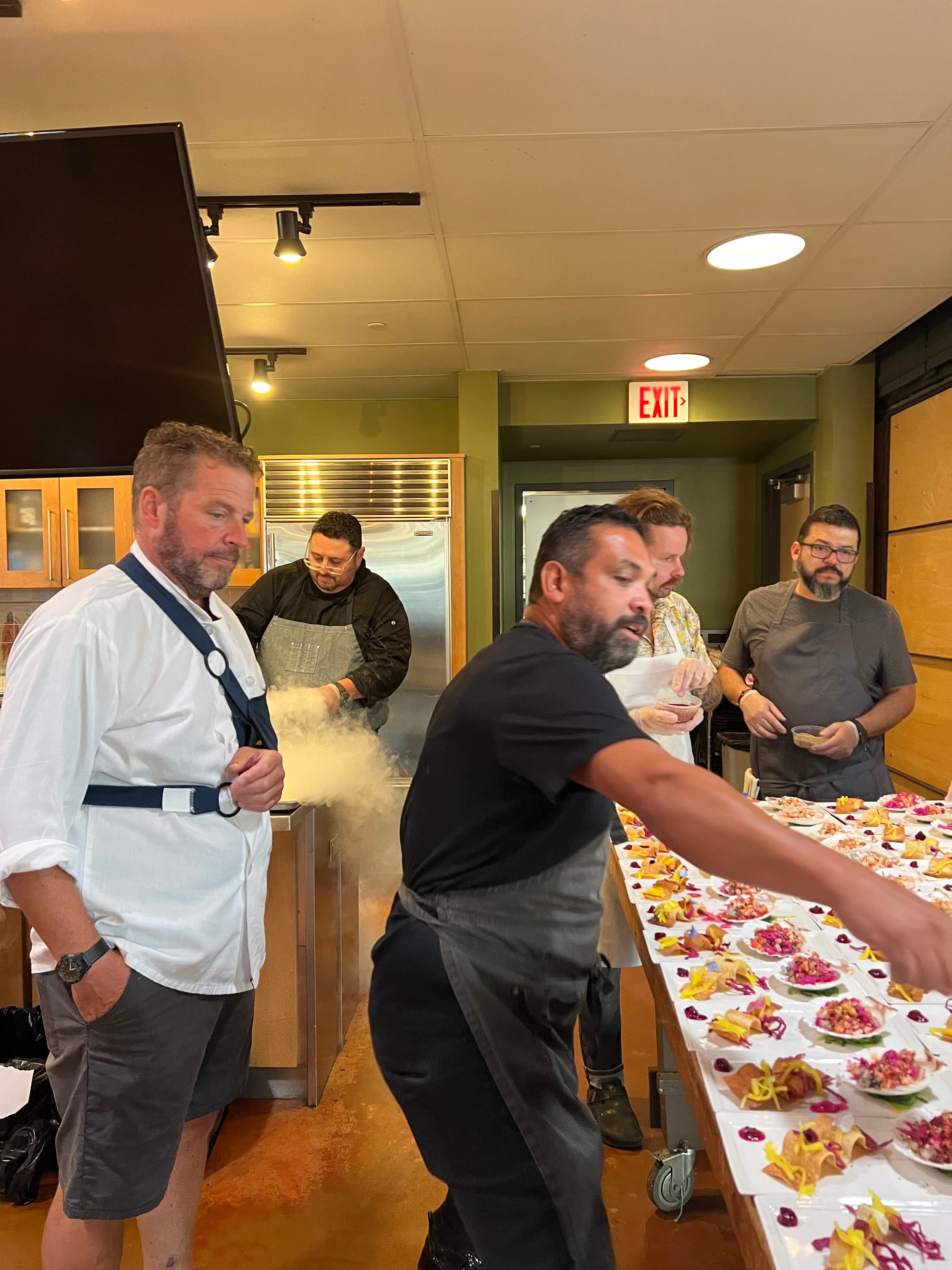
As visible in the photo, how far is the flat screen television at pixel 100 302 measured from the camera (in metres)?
1.90

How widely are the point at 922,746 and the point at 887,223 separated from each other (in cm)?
260

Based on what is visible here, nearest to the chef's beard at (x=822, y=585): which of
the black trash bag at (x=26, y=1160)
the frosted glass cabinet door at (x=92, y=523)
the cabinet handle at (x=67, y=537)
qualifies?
the black trash bag at (x=26, y=1160)

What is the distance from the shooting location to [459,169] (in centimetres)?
283

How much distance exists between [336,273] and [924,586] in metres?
3.29

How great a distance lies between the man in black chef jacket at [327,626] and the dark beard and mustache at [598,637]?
86.4 inches

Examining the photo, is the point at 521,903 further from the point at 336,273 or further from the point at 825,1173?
the point at 336,273

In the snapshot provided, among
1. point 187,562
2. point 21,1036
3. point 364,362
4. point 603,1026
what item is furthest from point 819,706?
point 364,362

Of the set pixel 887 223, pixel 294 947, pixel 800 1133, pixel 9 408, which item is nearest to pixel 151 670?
pixel 9 408

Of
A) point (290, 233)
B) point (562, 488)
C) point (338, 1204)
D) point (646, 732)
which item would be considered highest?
point (290, 233)

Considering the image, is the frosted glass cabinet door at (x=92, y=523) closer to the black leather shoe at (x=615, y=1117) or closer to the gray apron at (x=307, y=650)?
the gray apron at (x=307, y=650)

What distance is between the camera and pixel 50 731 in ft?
4.85

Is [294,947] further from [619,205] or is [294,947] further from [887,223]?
[887,223]

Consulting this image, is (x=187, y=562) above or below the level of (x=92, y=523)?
below

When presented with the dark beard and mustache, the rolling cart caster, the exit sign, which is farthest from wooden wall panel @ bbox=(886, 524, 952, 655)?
the dark beard and mustache
